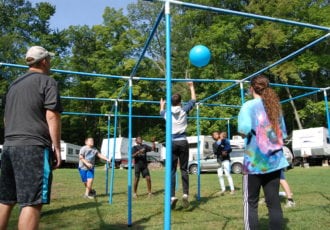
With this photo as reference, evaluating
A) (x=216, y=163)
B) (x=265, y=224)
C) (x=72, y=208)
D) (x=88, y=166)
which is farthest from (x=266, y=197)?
(x=216, y=163)

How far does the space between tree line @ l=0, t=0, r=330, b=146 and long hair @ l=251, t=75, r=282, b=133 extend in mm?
22207

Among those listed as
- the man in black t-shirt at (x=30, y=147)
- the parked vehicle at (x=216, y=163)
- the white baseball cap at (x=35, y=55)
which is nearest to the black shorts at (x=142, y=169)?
the man in black t-shirt at (x=30, y=147)

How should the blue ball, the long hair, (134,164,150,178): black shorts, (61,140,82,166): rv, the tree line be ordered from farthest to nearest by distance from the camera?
(61,140,82,166): rv < the tree line < (134,164,150,178): black shorts < the blue ball < the long hair

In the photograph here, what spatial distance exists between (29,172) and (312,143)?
28109 mm

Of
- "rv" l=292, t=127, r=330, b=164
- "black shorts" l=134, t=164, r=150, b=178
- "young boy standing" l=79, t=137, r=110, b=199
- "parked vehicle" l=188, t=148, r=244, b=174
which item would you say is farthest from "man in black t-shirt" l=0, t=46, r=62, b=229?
"rv" l=292, t=127, r=330, b=164

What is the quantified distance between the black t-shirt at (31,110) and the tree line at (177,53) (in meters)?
22.7

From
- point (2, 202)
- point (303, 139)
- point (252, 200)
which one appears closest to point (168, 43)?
point (252, 200)

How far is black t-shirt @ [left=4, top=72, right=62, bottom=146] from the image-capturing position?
11.6 feet

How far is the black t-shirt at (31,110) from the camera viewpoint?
352cm

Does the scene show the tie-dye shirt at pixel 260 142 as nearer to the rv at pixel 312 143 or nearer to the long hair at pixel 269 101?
the long hair at pixel 269 101

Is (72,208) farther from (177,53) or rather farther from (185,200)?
(177,53)

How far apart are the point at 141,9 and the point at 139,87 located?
417 inches

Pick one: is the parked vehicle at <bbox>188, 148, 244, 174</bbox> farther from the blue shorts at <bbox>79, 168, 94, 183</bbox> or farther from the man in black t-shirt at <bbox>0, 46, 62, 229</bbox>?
A: the man in black t-shirt at <bbox>0, 46, 62, 229</bbox>

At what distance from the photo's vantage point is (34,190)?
3396mm
